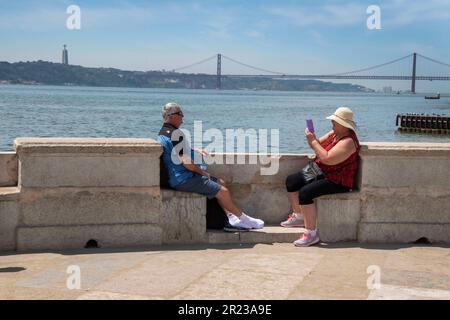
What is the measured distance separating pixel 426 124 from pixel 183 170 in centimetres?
5206

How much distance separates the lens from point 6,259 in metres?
5.16

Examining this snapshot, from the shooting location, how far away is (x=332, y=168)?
5.90 m

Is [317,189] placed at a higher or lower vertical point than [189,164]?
lower

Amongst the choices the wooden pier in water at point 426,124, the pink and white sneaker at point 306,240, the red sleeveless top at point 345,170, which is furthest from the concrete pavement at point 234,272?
the wooden pier in water at point 426,124

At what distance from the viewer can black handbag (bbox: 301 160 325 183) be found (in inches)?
235

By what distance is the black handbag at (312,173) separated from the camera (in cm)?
596

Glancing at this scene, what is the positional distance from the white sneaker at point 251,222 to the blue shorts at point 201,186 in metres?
0.35

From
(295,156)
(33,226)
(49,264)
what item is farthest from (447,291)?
(33,226)

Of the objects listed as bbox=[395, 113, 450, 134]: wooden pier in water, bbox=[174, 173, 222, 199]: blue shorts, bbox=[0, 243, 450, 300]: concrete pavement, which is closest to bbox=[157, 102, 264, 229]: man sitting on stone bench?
bbox=[174, 173, 222, 199]: blue shorts

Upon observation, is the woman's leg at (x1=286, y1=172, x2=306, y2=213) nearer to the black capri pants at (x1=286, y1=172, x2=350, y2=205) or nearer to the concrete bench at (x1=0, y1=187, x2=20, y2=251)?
the black capri pants at (x1=286, y1=172, x2=350, y2=205)

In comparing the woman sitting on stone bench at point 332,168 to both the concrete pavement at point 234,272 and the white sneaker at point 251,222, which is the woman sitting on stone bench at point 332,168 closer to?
the concrete pavement at point 234,272

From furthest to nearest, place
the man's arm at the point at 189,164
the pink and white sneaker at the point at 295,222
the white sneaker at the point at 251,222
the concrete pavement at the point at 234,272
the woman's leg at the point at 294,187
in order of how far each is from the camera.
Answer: the pink and white sneaker at the point at 295,222, the woman's leg at the point at 294,187, the white sneaker at the point at 251,222, the man's arm at the point at 189,164, the concrete pavement at the point at 234,272

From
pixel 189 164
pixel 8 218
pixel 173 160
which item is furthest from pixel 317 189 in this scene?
pixel 8 218

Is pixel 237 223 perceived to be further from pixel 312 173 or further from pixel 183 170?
pixel 312 173
